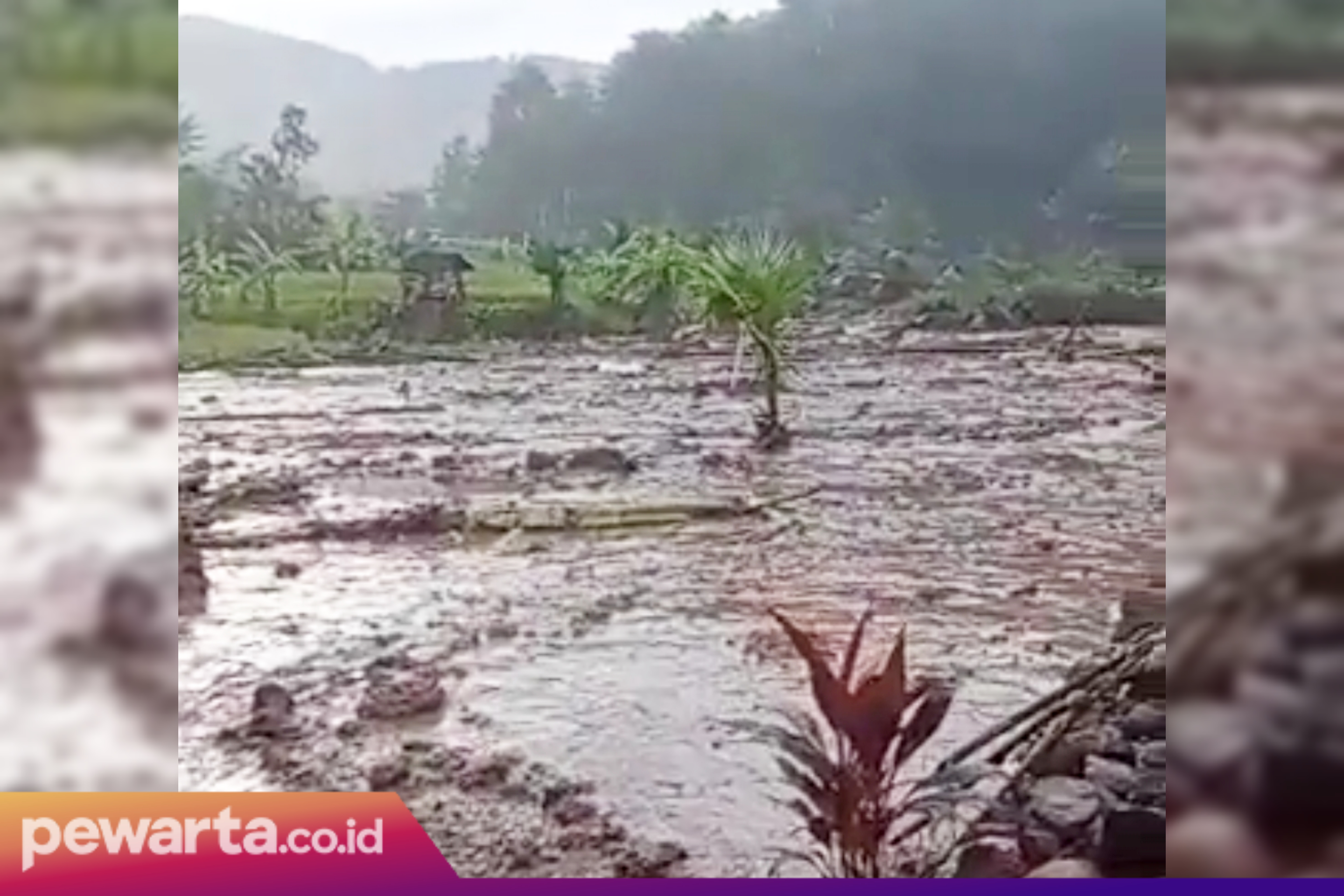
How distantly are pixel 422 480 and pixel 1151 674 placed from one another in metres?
0.98

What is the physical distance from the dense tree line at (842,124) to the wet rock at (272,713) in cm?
65

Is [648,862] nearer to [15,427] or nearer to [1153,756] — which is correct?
[1153,756]

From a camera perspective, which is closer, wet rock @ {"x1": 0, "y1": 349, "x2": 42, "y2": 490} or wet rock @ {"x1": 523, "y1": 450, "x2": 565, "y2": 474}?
wet rock @ {"x1": 0, "y1": 349, "x2": 42, "y2": 490}

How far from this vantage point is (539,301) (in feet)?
5.94

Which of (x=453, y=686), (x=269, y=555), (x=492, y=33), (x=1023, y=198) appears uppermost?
(x=492, y=33)

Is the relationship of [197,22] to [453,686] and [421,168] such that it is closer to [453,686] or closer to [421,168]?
[421,168]

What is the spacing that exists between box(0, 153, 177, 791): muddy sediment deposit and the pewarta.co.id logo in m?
0.05

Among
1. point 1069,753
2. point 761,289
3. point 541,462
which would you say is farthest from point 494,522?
point 1069,753

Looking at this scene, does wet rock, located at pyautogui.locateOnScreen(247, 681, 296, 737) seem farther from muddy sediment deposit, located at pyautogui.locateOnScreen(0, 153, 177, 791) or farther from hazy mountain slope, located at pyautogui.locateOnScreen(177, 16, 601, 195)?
hazy mountain slope, located at pyautogui.locateOnScreen(177, 16, 601, 195)

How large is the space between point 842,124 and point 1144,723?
86 centimetres

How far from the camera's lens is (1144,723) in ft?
5.93

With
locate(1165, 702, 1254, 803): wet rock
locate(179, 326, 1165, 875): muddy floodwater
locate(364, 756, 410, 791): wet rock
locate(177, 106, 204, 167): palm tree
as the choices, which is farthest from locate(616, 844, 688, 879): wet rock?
locate(177, 106, 204, 167): palm tree

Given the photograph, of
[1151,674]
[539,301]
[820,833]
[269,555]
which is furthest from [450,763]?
[1151,674]

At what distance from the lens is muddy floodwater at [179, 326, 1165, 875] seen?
1.79 m
